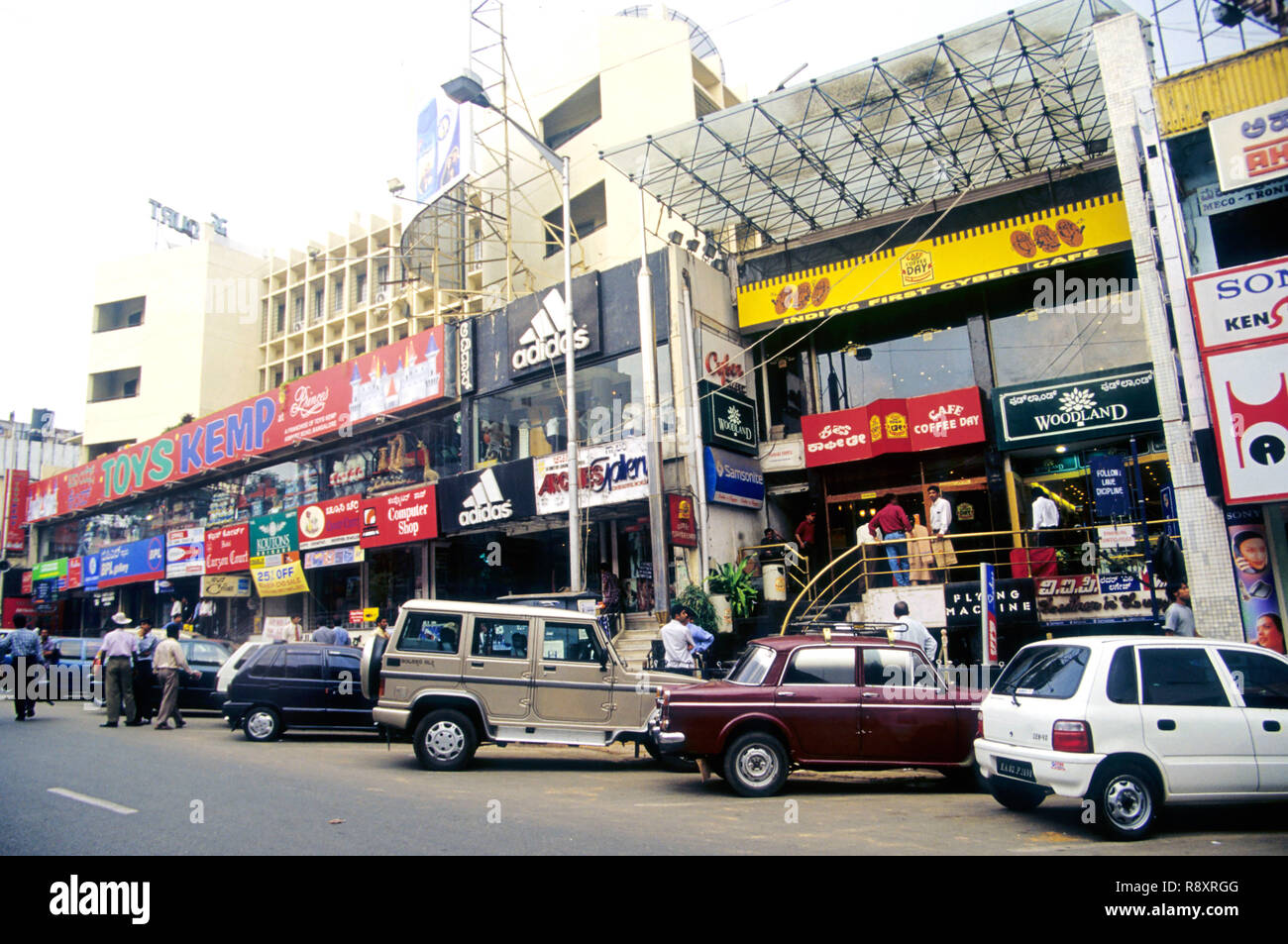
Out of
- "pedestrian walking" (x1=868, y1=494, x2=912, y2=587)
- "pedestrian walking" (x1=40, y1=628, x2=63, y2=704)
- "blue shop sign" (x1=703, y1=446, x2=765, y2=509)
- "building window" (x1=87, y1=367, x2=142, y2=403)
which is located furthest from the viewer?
"building window" (x1=87, y1=367, x2=142, y2=403)

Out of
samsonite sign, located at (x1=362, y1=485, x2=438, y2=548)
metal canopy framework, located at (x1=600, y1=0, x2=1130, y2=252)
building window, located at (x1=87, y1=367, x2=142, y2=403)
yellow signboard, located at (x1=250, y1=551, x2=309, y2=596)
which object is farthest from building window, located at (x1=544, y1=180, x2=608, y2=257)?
building window, located at (x1=87, y1=367, x2=142, y2=403)

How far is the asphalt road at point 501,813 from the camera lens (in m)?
6.24

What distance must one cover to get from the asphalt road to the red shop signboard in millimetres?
9129

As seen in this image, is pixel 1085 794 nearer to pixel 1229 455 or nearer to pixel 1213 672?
pixel 1213 672

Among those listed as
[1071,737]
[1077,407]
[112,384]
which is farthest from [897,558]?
[112,384]

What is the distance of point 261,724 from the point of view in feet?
43.1

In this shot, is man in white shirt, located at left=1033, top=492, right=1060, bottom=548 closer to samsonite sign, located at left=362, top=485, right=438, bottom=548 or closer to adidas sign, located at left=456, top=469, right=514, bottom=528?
adidas sign, located at left=456, top=469, right=514, bottom=528

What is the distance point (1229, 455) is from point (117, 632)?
57.0 ft

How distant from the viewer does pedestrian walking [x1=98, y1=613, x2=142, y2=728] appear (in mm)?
14578

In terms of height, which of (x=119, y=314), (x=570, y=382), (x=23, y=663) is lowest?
(x=23, y=663)

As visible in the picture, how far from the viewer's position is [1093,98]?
1589 centimetres

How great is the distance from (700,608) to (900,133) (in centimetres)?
1016

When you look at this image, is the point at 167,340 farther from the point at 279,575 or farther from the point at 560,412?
the point at 560,412
